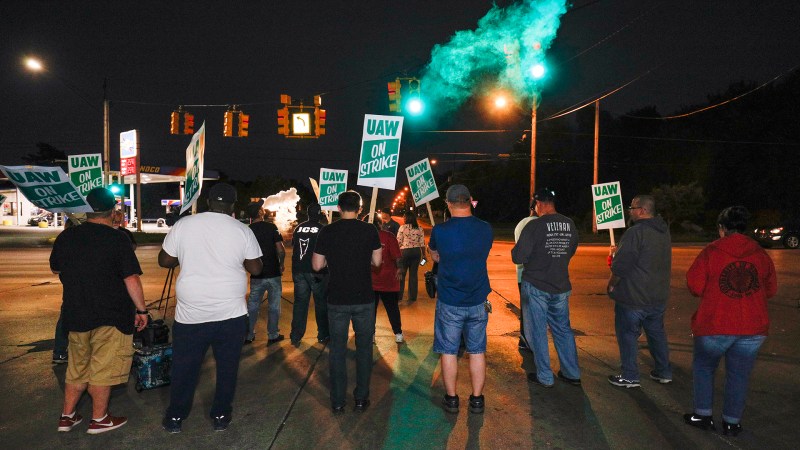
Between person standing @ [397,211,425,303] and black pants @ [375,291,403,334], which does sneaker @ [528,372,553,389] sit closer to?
black pants @ [375,291,403,334]

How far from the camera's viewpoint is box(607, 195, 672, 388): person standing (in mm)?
5223

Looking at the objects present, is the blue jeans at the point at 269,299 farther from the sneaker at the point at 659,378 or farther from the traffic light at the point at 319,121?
the traffic light at the point at 319,121

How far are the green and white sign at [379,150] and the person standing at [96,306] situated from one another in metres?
3.34

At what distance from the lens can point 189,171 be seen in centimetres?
578

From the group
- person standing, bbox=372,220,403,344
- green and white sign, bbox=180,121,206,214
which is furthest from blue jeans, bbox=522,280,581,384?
green and white sign, bbox=180,121,206,214

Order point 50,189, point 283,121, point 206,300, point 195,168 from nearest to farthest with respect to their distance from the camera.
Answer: point 206,300 < point 195,168 < point 50,189 < point 283,121

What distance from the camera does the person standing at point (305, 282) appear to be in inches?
265

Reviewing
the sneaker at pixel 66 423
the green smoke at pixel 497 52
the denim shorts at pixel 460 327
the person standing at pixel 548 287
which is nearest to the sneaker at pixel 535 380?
the person standing at pixel 548 287

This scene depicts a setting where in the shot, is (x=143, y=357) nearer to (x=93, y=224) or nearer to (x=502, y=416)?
(x=93, y=224)

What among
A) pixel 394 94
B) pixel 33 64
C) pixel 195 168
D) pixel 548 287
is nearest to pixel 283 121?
pixel 394 94

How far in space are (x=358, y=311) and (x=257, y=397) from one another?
4.28 ft

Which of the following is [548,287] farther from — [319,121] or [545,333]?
[319,121]

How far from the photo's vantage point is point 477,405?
4.60 m

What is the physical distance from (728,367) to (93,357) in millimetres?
4890
